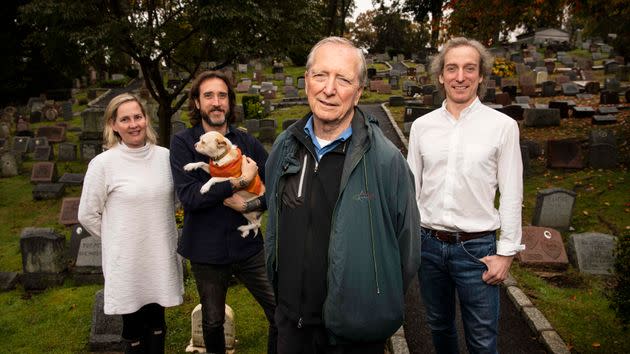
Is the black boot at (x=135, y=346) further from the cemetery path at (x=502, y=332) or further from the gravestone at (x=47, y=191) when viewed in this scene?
the gravestone at (x=47, y=191)

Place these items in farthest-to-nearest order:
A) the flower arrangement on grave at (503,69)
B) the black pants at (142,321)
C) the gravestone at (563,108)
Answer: the flower arrangement on grave at (503,69), the gravestone at (563,108), the black pants at (142,321)

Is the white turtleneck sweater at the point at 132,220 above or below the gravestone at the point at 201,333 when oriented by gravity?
above

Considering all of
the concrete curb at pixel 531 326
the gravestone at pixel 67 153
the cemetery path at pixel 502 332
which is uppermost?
the gravestone at pixel 67 153

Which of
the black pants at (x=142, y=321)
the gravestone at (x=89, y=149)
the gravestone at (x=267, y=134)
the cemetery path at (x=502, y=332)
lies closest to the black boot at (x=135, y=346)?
the black pants at (x=142, y=321)

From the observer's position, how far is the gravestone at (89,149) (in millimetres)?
15945

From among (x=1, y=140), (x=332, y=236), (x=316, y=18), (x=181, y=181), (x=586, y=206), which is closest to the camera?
(x=332, y=236)

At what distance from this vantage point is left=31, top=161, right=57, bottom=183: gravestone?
45.5ft

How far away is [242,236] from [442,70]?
1819 millimetres

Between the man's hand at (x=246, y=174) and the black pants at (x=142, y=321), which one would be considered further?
the black pants at (x=142, y=321)

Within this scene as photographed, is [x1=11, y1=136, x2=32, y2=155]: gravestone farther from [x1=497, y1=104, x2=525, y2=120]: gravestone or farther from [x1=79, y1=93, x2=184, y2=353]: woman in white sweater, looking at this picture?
[x1=497, y1=104, x2=525, y2=120]: gravestone

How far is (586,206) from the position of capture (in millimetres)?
9055

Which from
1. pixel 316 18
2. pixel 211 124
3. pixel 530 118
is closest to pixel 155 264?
pixel 211 124

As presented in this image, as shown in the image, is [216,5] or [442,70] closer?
[442,70]

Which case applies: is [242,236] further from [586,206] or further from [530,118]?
[530,118]
